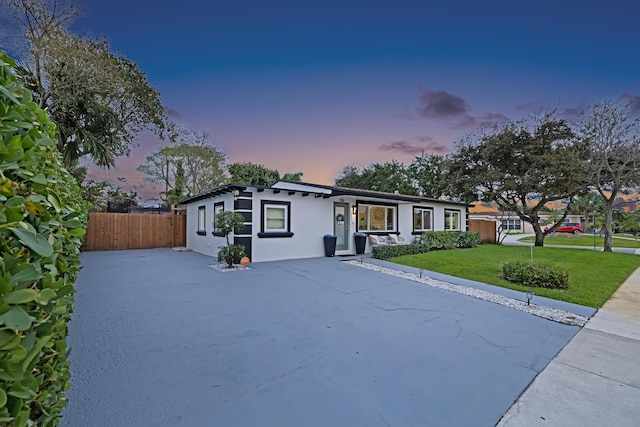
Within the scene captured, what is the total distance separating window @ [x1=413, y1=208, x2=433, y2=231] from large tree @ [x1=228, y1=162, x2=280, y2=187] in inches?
519

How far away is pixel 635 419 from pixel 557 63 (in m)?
10.5

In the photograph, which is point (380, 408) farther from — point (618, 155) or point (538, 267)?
point (618, 155)

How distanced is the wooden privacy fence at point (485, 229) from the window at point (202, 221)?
55.1ft

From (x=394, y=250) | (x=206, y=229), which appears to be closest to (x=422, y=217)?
(x=394, y=250)

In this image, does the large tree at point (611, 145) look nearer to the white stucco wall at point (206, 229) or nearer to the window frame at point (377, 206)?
the window frame at point (377, 206)

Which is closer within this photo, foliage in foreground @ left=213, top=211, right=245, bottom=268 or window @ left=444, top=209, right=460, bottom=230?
foliage in foreground @ left=213, top=211, right=245, bottom=268

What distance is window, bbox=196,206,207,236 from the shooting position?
39.9 feet

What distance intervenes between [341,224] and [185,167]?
16.4 metres

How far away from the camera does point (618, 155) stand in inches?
524

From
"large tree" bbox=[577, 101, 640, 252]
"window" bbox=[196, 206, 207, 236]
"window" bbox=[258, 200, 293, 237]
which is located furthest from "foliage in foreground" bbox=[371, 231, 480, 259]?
"window" bbox=[196, 206, 207, 236]

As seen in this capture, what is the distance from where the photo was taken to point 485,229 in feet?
64.7

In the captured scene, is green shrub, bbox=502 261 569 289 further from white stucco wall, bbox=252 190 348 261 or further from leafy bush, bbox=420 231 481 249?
white stucco wall, bbox=252 190 348 261

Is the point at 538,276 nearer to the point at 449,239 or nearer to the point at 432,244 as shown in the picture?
the point at 432,244

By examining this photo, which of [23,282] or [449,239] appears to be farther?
[449,239]
